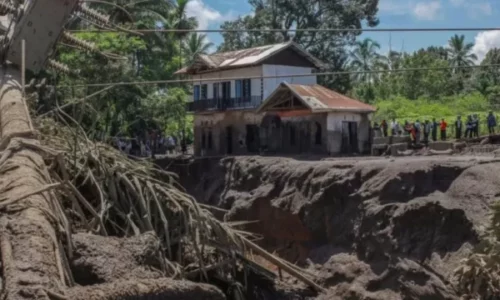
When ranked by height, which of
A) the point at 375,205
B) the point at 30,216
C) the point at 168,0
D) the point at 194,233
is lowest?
the point at 375,205

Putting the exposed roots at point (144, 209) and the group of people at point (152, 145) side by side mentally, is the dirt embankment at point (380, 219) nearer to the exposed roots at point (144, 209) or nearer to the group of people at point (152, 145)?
the exposed roots at point (144, 209)

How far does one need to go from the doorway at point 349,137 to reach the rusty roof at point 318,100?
0.84 meters

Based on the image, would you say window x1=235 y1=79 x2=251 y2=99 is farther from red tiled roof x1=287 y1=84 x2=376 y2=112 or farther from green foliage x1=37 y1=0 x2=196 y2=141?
red tiled roof x1=287 y1=84 x2=376 y2=112

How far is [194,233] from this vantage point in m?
7.83

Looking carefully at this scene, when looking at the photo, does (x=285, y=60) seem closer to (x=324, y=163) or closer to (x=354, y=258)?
(x=324, y=163)

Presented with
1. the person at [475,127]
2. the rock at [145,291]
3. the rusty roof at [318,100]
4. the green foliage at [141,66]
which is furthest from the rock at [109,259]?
the person at [475,127]

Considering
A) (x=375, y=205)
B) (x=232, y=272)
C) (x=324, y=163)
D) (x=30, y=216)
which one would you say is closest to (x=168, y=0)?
(x=324, y=163)

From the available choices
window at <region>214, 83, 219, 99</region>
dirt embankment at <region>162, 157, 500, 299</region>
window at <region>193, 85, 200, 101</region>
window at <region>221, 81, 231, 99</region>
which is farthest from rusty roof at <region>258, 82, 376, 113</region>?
dirt embankment at <region>162, 157, 500, 299</region>

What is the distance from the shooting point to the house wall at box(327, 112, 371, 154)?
31.6 metres

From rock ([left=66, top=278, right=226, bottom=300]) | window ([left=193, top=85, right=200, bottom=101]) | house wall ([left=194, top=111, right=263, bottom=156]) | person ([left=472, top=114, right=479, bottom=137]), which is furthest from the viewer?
window ([left=193, top=85, right=200, bottom=101])

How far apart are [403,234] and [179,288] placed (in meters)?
13.6

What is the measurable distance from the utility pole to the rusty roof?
21.3 metres

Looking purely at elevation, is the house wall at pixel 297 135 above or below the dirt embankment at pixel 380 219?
above

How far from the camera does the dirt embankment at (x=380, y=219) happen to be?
16172 mm
